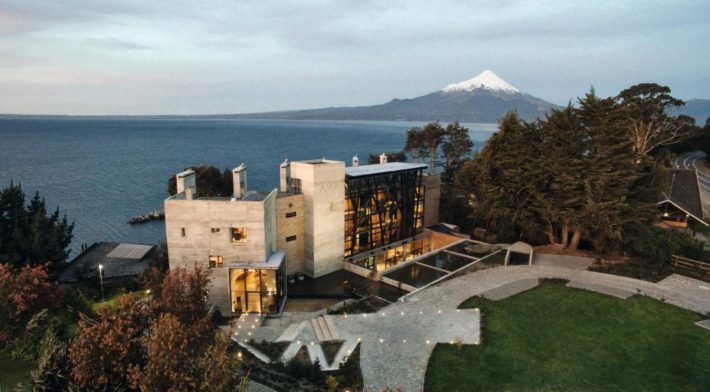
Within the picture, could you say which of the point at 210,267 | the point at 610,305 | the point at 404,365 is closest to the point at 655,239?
the point at 610,305

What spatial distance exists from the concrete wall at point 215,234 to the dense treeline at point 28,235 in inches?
474

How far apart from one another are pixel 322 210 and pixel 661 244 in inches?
925

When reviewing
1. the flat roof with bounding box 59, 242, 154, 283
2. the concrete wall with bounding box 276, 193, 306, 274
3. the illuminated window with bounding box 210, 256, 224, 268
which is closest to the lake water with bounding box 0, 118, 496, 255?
the flat roof with bounding box 59, 242, 154, 283

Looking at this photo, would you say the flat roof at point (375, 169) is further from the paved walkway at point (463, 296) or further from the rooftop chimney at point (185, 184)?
the rooftop chimney at point (185, 184)

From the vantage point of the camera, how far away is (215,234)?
22.8 metres

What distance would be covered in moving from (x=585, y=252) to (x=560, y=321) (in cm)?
1378

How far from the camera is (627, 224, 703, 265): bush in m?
27.6

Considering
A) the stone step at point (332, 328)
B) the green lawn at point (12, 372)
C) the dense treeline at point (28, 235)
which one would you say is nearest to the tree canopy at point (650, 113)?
the stone step at point (332, 328)

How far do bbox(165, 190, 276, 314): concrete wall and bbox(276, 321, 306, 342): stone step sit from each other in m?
4.27

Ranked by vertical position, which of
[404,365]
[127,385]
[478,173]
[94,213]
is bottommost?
[94,213]

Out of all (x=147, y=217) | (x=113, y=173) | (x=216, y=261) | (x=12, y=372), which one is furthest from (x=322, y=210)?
(x=113, y=173)

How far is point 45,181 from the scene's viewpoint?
84125 millimetres

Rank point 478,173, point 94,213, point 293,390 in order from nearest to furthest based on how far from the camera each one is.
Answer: point 293,390 < point 478,173 < point 94,213

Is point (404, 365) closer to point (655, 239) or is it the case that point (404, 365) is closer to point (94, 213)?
point (655, 239)
